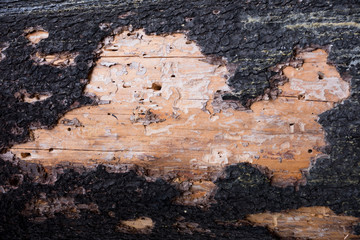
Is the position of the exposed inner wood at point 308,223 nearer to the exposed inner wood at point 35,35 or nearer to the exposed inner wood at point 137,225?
the exposed inner wood at point 137,225

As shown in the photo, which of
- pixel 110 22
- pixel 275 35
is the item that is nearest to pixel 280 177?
pixel 275 35

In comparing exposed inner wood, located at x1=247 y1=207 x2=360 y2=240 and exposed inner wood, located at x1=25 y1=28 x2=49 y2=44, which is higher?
exposed inner wood, located at x1=25 y1=28 x2=49 y2=44

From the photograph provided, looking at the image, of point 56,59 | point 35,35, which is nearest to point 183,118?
point 56,59

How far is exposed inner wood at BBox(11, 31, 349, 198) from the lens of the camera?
1.16m

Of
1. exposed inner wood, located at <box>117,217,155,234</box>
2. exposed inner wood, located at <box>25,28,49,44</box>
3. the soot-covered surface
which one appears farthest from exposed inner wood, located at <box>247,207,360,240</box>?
exposed inner wood, located at <box>25,28,49,44</box>

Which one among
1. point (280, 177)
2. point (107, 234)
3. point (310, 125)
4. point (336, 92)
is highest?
point (336, 92)

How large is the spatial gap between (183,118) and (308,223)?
2.22 feet

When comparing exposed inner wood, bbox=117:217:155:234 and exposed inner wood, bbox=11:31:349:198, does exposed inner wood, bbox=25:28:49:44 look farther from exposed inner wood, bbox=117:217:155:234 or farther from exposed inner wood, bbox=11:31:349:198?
exposed inner wood, bbox=117:217:155:234

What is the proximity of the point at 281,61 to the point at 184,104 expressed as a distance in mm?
394

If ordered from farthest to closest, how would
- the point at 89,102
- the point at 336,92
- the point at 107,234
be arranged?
the point at 107,234 → the point at 89,102 → the point at 336,92

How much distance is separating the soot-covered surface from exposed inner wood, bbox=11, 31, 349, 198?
0.15ft

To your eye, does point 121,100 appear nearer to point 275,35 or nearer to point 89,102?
point 89,102

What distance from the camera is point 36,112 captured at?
128 centimetres

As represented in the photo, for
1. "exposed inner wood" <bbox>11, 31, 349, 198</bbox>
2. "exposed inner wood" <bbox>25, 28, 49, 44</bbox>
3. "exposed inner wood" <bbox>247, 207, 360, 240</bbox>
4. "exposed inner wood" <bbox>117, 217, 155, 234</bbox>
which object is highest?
"exposed inner wood" <bbox>25, 28, 49, 44</bbox>
